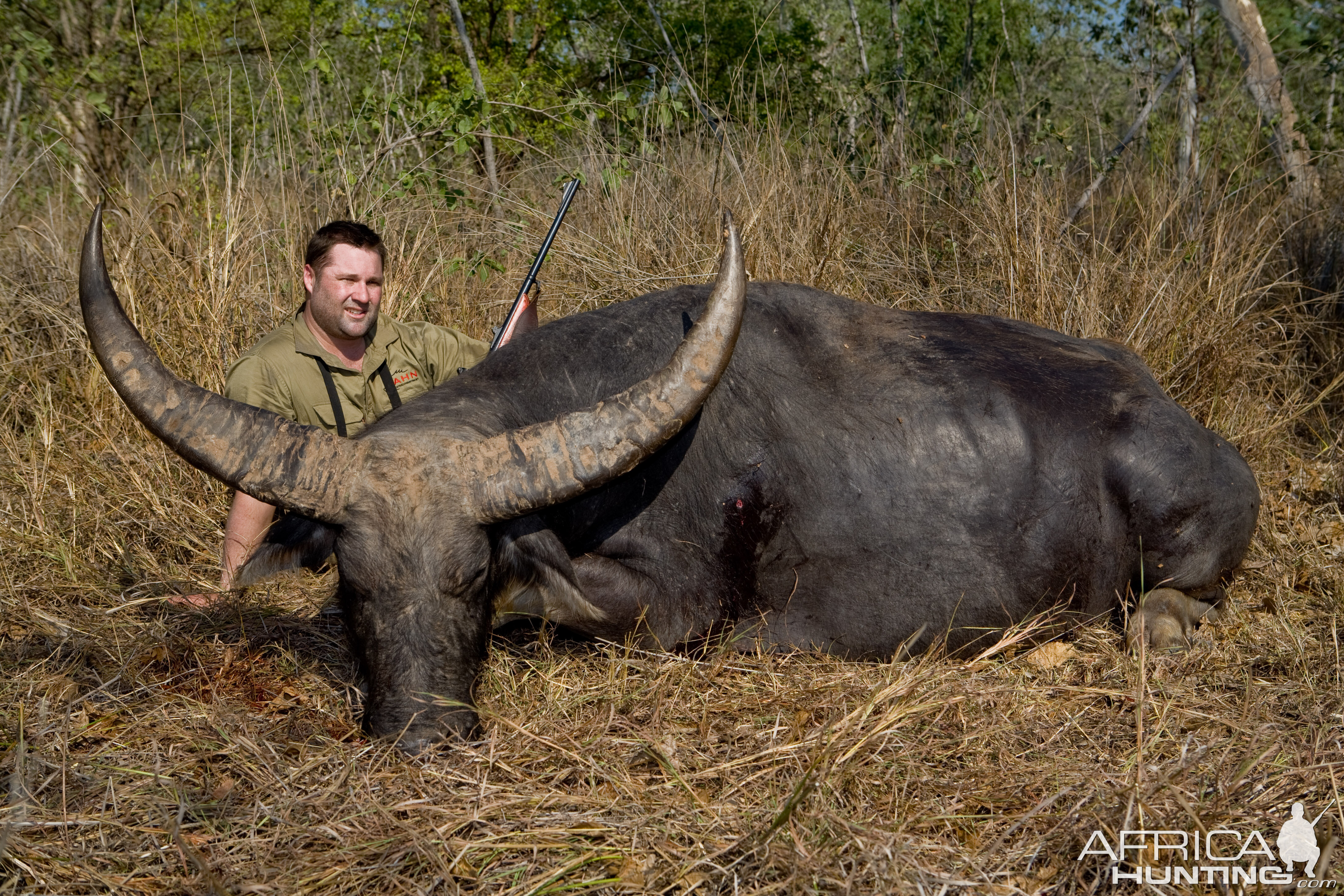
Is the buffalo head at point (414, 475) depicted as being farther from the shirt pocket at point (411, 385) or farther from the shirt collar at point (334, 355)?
the shirt pocket at point (411, 385)

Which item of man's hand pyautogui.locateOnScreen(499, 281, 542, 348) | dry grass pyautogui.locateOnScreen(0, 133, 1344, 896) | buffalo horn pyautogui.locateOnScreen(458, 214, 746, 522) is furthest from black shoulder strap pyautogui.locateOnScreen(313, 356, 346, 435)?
buffalo horn pyautogui.locateOnScreen(458, 214, 746, 522)

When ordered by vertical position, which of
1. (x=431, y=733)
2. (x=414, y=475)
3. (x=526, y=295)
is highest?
(x=526, y=295)

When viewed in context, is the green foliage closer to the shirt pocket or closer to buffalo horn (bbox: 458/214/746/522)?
the shirt pocket

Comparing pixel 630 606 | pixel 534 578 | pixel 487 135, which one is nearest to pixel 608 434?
pixel 534 578

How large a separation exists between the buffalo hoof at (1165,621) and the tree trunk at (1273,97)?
13.2 ft

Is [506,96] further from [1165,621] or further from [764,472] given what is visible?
[1165,621]

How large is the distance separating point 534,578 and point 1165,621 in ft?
7.68

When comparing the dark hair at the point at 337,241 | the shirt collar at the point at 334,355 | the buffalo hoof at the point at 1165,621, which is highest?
the dark hair at the point at 337,241

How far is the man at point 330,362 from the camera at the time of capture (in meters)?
3.94

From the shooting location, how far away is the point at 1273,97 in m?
6.72

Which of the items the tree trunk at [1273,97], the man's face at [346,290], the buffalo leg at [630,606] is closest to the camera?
the buffalo leg at [630,606]

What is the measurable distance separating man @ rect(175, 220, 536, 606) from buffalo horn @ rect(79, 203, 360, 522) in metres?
1.22

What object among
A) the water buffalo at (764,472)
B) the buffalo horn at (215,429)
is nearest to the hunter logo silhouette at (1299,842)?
the water buffalo at (764,472)

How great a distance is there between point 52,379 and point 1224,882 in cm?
619
